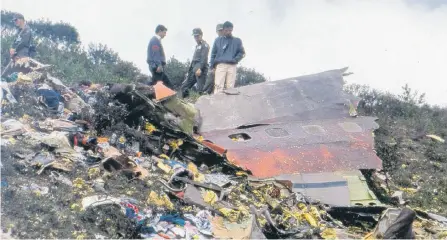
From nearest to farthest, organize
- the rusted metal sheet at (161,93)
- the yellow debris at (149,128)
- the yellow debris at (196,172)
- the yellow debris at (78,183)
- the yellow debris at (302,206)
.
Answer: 1. the yellow debris at (78,183)
2. the yellow debris at (302,206)
3. the yellow debris at (196,172)
4. the yellow debris at (149,128)
5. the rusted metal sheet at (161,93)

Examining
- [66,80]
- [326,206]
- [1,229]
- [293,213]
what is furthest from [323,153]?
[66,80]

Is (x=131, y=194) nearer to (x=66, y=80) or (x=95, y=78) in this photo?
(x=66, y=80)

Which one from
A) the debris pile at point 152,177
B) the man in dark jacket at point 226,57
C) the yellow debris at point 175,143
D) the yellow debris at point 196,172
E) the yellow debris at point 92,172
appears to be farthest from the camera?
the man in dark jacket at point 226,57

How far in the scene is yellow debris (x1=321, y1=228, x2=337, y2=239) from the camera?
5.01m

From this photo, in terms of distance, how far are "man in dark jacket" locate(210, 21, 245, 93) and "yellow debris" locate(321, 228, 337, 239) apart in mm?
4756

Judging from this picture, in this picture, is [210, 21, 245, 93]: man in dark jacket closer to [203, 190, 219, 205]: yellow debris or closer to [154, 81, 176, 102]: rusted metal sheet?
[154, 81, 176, 102]: rusted metal sheet

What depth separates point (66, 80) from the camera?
10.6 meters

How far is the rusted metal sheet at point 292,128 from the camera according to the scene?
6.67 metres

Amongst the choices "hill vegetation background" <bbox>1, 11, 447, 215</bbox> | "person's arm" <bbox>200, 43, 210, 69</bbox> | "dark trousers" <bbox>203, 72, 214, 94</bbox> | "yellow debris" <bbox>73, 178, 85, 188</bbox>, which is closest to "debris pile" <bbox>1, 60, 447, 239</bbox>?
"yellow debris" <bbox>73, 178, 85, 188</bbox>

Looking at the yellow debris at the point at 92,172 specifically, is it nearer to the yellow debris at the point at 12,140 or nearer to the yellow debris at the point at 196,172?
the yellow debris at the point at 12,140

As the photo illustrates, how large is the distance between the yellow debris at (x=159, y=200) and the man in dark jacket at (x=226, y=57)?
15.2ft

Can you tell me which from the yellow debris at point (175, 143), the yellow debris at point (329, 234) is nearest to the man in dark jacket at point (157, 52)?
the yellow debris at point (175, 143)

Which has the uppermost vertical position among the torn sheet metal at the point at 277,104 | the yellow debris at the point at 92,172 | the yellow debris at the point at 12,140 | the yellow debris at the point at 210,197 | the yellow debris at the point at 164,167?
the torn sheet metal at the point at 277,104

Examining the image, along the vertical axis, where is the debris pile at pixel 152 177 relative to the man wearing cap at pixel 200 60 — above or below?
below
